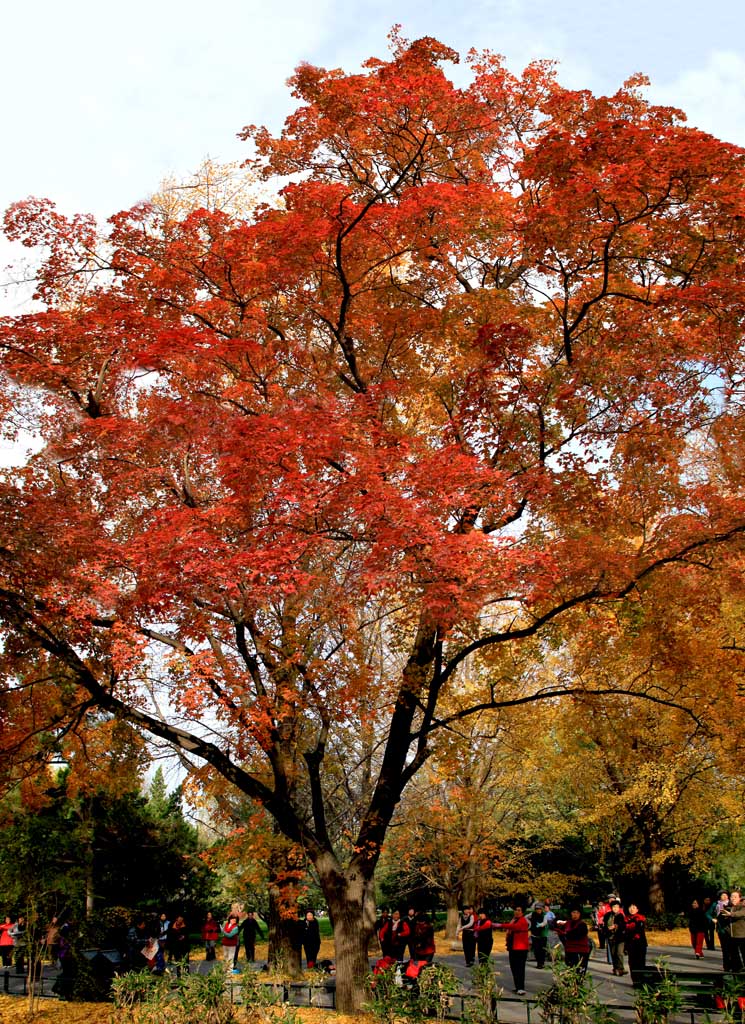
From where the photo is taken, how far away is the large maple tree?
9.96 m

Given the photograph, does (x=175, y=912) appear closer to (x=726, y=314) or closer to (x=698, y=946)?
(x=698, y=946)

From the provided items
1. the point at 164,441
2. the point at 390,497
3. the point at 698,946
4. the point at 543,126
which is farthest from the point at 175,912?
the point at 543,126

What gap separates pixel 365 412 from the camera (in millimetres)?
11516

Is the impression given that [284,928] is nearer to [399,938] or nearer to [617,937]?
[399,938]

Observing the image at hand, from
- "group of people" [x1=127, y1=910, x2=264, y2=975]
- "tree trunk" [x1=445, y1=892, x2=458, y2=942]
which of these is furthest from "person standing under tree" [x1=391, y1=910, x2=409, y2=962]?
"tree trunk" [x1=445, y1=892, x2=458, y2=942]

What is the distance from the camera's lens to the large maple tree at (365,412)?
32.7 ft

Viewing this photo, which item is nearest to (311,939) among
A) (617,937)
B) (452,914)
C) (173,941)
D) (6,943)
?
(173,941)

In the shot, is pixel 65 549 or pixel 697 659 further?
pixel 697 659

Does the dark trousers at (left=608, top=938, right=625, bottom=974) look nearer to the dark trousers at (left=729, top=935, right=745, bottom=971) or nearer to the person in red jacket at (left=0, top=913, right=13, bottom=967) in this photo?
the dark trousers at (left=729, top=935, right=745, bottom=971)

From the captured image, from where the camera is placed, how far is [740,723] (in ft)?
41.0

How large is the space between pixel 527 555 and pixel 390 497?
1.73 m

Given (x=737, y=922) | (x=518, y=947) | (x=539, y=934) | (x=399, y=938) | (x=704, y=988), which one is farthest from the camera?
(x=539, y=934)

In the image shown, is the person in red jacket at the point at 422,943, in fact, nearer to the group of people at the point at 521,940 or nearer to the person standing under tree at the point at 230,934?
the group of people at the point at 521,940

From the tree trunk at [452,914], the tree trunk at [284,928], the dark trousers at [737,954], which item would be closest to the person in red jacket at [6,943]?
the tree trunk at [284,928]
